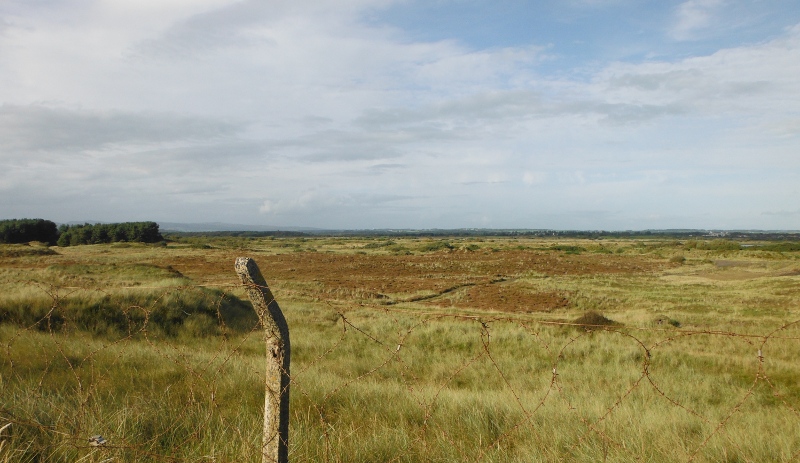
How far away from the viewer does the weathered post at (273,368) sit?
10.3ft

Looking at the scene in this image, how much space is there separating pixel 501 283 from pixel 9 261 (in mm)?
42286

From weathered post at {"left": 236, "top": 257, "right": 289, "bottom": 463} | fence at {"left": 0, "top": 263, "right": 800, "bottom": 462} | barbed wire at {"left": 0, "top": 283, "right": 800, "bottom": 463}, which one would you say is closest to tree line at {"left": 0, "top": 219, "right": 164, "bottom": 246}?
fence at {"left": 0, "top": 263, "right": 800, "bottom": 462}

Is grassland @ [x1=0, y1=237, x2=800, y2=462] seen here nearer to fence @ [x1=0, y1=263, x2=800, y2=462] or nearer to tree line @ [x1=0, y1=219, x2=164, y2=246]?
fence @ [x1=0, y1=263, x2=800, y2=462]

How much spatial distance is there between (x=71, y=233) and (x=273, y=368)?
101162 mm

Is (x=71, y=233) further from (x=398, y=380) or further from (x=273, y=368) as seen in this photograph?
(x=273, y=368)

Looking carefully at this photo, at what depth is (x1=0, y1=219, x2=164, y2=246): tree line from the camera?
257ft

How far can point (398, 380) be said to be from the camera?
9438 millimetres

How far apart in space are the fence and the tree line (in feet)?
278

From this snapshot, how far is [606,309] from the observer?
Result: 944 inches

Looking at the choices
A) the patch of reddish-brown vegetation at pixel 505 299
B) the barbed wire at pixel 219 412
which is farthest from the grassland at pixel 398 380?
the patch of reddish-brown vegetation at pixel 505 299

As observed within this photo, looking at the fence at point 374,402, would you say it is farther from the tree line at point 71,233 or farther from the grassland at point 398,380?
the tree line at point 71,233

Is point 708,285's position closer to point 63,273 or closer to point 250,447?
point 250,447

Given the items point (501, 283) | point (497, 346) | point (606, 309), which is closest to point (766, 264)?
point (501, 283)

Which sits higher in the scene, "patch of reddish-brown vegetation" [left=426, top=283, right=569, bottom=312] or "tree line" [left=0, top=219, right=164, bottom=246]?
"tree line" [left=0, top=219, right=164, bottom=246]
